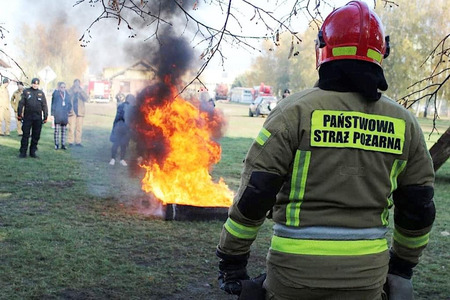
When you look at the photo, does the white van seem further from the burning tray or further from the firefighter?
the firefighter

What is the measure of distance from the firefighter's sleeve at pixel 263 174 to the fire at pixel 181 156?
5.81 meters

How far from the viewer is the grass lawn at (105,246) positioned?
5.14 metres

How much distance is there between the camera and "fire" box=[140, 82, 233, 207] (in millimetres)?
8414

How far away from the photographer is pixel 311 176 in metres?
2.20

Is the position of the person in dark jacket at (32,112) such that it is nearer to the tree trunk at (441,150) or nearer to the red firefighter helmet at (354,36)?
the tree trunk at (441,150)

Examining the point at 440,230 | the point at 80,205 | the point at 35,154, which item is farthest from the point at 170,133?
the point at 35,154

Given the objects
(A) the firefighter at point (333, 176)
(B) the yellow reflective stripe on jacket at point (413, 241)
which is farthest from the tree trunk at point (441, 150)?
(A) the firefighter at point (333, 176)

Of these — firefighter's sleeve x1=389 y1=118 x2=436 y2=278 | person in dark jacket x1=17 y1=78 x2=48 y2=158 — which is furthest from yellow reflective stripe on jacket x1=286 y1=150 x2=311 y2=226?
person in dark jacket x1=17 y1=78 x2=48 y2=158

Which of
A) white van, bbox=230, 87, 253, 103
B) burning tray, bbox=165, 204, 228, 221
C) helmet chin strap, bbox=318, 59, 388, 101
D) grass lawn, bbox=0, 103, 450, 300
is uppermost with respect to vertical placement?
white van, bbox=230, 87, 253, 103

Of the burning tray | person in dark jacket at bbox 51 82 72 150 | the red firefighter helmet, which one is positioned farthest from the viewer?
person in dark jacket at bbox 51 82 72 150

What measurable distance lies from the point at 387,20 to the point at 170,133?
36.5 m

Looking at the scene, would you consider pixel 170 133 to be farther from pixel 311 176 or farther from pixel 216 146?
pixel 311 176

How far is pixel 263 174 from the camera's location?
220 centimetres

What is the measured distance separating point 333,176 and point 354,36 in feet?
2.07
